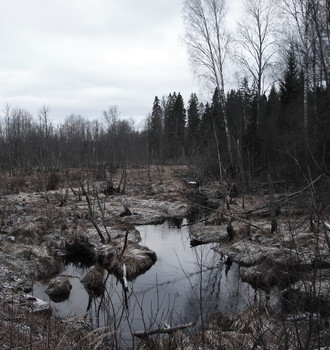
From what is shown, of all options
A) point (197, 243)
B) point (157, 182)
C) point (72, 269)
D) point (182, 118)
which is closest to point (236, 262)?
point (197, 243)

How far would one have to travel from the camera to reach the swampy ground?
10.7ft

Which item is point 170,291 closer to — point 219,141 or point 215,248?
point 215,248

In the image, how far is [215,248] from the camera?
14.0 m

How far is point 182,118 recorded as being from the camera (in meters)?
66.9

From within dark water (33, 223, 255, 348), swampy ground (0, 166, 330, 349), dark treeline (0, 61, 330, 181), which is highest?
dark treeline (0, 61, 330, 181)

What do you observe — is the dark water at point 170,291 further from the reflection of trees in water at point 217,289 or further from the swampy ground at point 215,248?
the swampy ground at point 215,248

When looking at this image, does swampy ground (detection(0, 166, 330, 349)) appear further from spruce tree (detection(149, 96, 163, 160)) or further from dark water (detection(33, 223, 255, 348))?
spruce tree (detection(149, 96, 163, 160))

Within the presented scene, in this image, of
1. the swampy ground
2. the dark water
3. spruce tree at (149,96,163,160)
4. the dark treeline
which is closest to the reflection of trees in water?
the dark water

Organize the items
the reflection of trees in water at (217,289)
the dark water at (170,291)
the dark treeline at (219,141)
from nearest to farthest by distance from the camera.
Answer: the dark water at (170,291), the reflection of trees in water at (217,289), the dark treeline at (219,141)

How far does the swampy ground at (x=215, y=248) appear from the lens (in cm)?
327

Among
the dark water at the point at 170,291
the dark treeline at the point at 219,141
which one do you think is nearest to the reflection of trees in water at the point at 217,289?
the dark water at the point at 170,291

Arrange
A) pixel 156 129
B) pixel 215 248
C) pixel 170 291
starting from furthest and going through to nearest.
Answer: pixel 156 129 < pixel 215 248 < pixel 170 291

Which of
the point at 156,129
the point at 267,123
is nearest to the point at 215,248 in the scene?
the point at 267,123

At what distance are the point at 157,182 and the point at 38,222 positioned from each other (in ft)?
58.4
